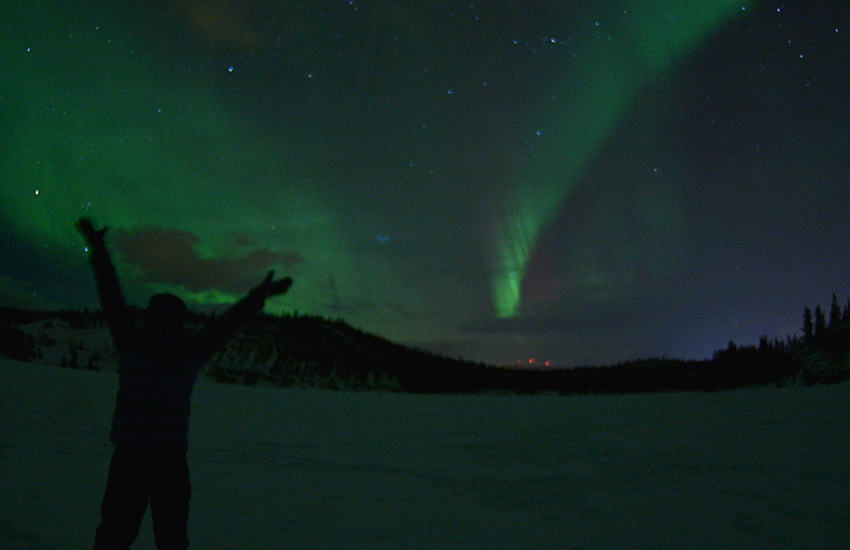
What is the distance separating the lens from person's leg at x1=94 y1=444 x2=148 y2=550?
3.14 meters

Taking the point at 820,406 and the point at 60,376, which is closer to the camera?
the point at 820,406

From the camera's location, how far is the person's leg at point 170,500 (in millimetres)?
3199

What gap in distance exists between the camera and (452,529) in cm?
594

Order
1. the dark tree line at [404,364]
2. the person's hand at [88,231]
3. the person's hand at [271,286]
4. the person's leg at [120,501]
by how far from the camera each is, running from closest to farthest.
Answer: the person's leg at [120,501]
the person's hand at [88,231]
the person's hand at [271,286]
the dark tree line at [404,364]

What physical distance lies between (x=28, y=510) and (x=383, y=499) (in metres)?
4.47

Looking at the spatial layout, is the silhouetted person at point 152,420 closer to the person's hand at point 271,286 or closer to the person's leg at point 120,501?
the person's leg at point 120,501

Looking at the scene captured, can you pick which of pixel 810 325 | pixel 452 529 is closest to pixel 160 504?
pixel 452 529

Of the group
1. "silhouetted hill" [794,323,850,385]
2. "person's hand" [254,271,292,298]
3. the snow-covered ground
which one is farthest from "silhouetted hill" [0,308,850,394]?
"person's hand" [254,271,292,298]

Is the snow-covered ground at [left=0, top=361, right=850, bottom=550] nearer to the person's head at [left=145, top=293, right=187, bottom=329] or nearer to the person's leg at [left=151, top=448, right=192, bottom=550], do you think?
the person's leg at [left=151, top=448, right=192, bottom=550]

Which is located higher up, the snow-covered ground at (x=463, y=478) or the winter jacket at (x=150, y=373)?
the winter jacket at (x=150, y=373)

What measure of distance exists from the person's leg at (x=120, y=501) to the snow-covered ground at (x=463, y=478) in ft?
7.46

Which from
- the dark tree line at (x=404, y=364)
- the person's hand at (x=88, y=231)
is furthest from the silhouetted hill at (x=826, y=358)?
the person's hand at (x=88, y=231)

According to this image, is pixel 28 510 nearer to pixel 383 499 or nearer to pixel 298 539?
pixel 298 539

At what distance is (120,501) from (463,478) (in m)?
6.53
